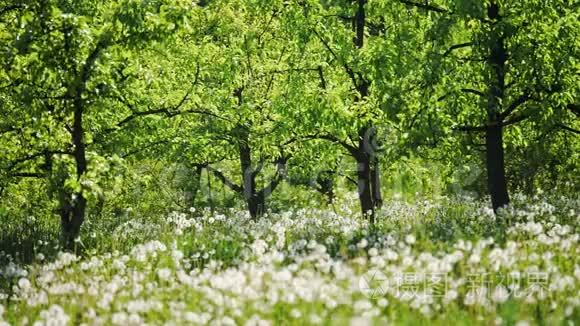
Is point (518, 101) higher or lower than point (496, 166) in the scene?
higher

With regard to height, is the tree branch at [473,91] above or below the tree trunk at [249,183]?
above

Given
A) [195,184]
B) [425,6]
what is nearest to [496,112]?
[425,6]

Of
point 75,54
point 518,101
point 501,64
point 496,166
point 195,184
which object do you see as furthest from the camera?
point 195,184

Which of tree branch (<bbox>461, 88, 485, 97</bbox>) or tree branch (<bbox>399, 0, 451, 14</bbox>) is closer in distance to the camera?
tree branch (<bbox>461, 88, 485, 97</bbox>)

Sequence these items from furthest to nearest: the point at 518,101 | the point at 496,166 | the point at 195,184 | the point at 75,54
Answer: the point at 195,184
the point at 496,166
the point at 518,101
the point at 75,54

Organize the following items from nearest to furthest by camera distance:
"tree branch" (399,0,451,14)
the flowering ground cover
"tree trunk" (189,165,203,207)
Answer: the flowering ground cover
"tree branch" (399,0,451,14)
"tree trunk" (189,165,203,207)

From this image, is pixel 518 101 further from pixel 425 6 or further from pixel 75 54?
pixel 75 54

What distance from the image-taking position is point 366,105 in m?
14.9

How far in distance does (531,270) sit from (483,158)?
14321mm

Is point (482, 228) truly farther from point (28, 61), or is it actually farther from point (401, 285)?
point (28, 61)

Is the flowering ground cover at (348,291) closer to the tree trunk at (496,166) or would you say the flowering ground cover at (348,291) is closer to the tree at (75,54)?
the tree at (75,54)

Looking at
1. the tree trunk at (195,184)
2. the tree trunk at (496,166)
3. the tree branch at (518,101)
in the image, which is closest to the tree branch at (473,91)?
the tree branch at (518,101)

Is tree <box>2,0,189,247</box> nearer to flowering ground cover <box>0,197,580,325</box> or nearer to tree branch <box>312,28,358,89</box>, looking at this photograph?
flowering ground cover <box>0,197,580,325</box>

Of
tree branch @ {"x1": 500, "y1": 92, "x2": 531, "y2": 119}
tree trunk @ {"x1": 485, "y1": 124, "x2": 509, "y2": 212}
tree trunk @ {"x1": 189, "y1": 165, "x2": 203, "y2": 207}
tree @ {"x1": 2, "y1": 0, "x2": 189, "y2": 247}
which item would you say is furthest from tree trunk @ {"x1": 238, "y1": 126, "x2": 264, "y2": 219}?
tree @ {"x1": 2, "y1": 0, "x2": 189, "y2": 247}
